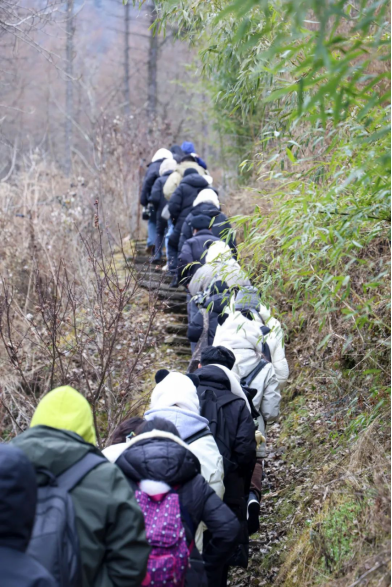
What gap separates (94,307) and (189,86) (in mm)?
Result: 12137

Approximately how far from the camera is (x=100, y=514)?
2660mm

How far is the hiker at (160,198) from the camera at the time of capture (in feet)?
35.1

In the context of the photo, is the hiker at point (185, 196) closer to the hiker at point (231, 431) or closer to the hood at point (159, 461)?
the hiker at point (231, 431)

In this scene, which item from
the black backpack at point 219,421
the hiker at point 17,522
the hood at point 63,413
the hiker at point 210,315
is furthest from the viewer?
the hiker at point 210,315

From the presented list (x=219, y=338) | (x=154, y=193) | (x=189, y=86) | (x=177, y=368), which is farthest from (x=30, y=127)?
(x=219, y=338)

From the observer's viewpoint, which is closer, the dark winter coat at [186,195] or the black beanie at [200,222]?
the black beanie at [200,222]

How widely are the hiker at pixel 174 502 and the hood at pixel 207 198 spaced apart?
233 inches

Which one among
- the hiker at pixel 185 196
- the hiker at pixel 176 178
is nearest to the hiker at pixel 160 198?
the hiker at pixel 176 178

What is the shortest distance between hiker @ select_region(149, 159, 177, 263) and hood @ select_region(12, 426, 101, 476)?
Answer: 7.78m

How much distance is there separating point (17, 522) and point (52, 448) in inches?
13.6

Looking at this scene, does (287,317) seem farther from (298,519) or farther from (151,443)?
(151,443)

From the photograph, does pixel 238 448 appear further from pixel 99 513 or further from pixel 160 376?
pixel 99 513

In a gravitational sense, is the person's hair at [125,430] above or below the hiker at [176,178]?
above

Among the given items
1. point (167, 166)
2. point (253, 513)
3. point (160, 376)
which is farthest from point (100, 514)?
point (167, 166)
